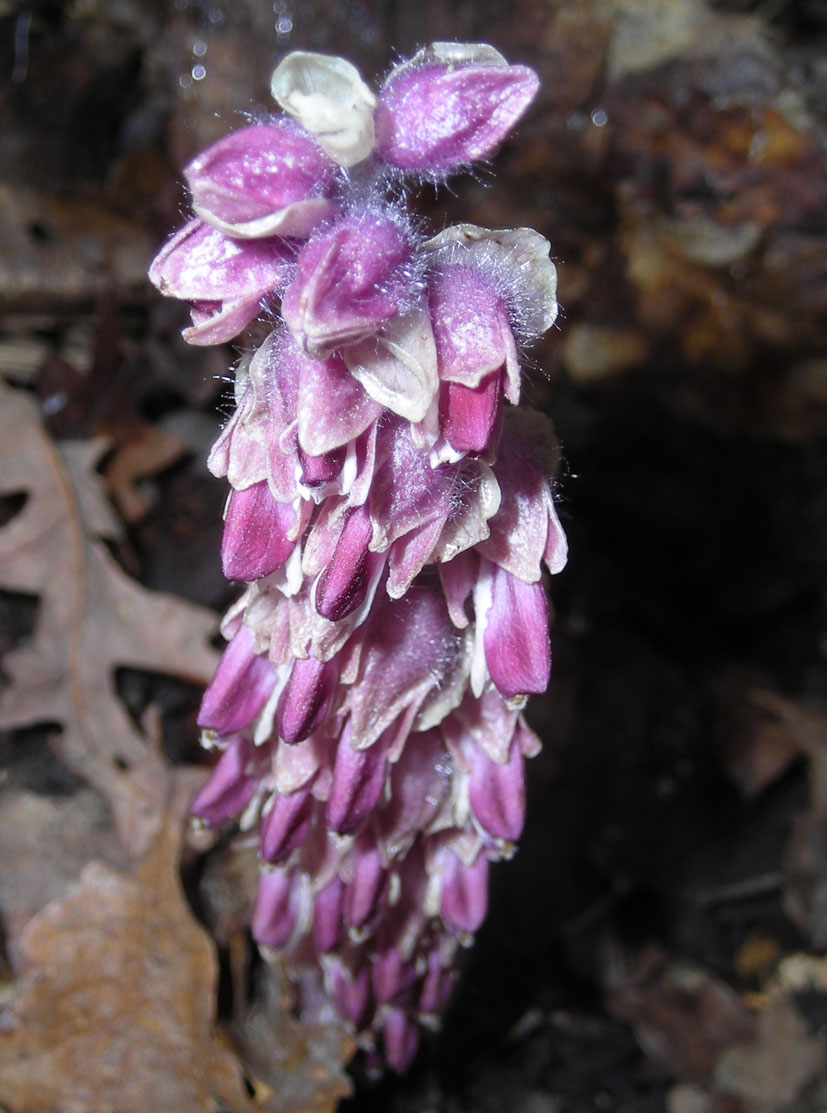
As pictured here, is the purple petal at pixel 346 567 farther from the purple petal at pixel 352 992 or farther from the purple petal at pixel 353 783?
the purple petal at pixel 352 992

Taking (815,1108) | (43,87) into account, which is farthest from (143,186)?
(815,1108)

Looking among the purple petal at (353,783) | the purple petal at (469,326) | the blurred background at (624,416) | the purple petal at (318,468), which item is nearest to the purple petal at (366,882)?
the purple petal at (353,783)

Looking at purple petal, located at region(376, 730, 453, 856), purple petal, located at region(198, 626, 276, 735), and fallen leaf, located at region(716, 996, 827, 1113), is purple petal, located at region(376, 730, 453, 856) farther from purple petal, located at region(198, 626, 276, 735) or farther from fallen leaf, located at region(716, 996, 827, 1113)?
fallen leaf, located at region(716, 996, 827, 1113)

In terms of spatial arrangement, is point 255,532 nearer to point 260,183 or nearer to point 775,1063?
point 260,183

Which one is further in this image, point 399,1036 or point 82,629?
point 82,629

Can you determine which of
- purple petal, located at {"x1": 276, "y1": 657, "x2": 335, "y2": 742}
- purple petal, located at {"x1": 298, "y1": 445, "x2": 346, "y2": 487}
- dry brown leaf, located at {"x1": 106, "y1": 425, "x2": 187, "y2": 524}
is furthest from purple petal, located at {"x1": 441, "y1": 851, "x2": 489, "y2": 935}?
dry brown leaf, located at {"x1": 106, "y1": 425, "x2": 187, "y2": 524}

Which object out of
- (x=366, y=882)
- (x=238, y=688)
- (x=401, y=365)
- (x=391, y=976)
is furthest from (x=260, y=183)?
(x=391, y=976)
